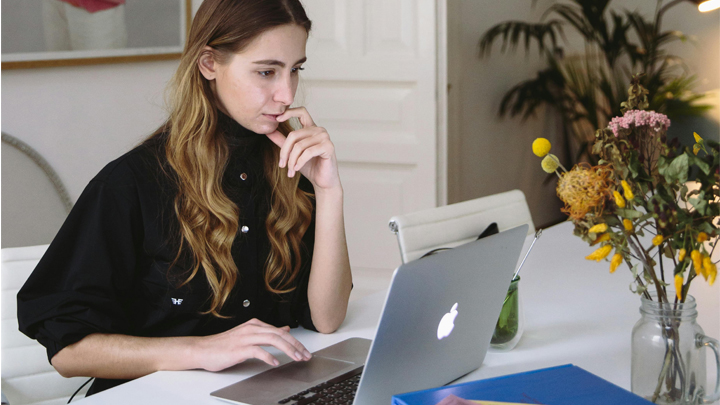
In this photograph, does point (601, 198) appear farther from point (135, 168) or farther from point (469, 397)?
point (135, 168)

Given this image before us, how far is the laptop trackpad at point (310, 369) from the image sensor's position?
106 cm

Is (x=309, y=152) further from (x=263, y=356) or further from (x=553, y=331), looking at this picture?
(x=553, y=331)

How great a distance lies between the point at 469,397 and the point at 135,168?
77 cm

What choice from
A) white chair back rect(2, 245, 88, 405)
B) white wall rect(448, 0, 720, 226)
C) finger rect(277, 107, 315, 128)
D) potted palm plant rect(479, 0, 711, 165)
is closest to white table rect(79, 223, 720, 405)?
finger rect(277, 107, 315, 128)

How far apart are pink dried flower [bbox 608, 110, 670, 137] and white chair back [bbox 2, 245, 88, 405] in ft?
3.65

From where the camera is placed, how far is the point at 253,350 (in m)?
1.08

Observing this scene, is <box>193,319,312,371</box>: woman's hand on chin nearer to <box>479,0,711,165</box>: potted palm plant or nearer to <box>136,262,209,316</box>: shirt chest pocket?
<box>136,262,209,316</box>: shirt chest pocket

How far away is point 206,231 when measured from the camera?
133 centimetres

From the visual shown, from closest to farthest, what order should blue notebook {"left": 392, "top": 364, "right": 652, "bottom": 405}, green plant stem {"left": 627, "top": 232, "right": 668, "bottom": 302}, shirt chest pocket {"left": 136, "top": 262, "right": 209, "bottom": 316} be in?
1. blue notebook {"left": 392, "top": 364, "right": 652, "bottom": 405}
2. green plant stem {"left": 627, "top": 232, "right": 668, "bottom": 302}
3. shirt chest pocket {"left": 136, "top": 262, "right": 209, "bottom": 316}

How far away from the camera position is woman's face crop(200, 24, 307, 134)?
1310 mm

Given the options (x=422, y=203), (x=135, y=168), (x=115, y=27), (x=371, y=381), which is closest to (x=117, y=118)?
(x=115, y=27)

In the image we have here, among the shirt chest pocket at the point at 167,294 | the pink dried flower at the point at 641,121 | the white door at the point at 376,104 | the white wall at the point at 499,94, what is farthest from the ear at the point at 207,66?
the white wall at the point at 499,94

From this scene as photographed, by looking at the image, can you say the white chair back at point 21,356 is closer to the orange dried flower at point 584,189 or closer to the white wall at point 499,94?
the orange dried flower at point 584,189

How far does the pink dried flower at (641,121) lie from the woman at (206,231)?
56cm
